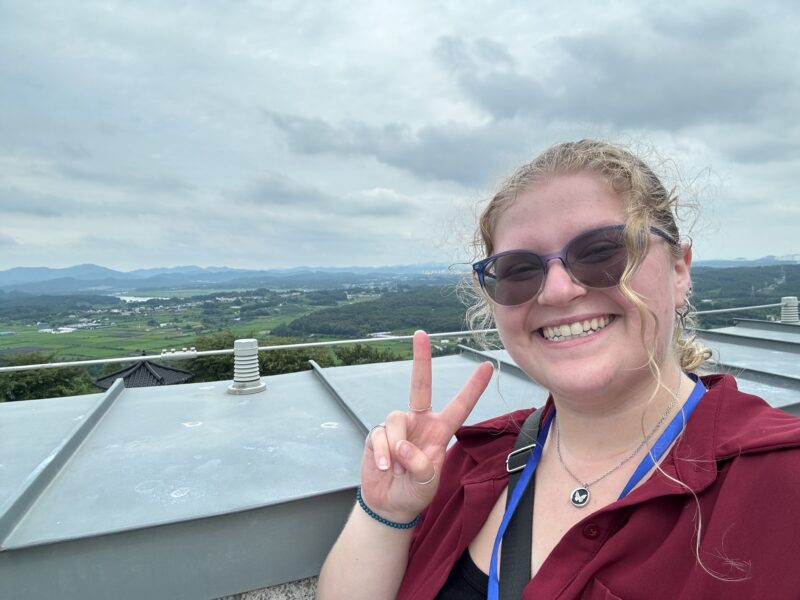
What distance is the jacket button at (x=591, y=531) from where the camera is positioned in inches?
42.3

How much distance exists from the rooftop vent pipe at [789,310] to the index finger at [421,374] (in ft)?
26.7

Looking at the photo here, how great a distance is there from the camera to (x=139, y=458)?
2.41m

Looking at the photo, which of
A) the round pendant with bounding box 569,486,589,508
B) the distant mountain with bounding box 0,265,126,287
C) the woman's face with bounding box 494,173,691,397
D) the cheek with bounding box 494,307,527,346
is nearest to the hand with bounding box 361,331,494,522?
the cheek with bounding box 494,307,527,346

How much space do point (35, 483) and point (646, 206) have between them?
2.56 metres

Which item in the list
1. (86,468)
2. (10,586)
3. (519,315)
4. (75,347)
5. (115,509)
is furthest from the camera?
(75,347)

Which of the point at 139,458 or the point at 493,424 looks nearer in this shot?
the point at 493,424

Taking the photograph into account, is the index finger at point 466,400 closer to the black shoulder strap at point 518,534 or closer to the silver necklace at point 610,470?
the black shoulder strap at point 518,534

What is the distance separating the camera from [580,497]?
125cm

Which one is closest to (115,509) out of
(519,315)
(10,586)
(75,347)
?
(10,586)

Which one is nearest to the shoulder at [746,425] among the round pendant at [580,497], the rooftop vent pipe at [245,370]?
A: the round pendant at [580,497]

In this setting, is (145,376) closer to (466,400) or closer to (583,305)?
(466,400)

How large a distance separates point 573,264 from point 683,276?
40 cm

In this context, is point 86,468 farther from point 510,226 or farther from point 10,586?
point 510,226

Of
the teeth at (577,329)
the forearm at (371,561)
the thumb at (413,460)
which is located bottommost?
the forearm at (371,561)
